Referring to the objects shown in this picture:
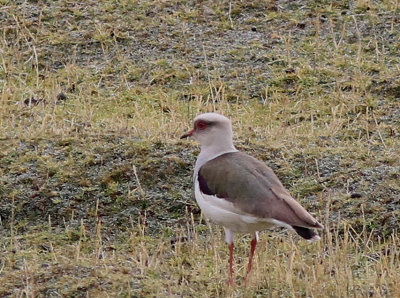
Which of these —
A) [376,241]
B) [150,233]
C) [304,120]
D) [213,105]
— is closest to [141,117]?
[213,105]

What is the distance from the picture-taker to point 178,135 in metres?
9.87

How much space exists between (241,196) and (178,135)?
9.48ft

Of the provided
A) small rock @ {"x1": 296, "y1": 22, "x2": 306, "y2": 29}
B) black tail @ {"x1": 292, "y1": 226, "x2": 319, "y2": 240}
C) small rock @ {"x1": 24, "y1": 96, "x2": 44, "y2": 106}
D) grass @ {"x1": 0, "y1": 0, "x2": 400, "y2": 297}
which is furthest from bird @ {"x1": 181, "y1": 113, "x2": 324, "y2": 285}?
small rock @ {"x1": 296, "y1": 22, "x2": 306, "y2": 29}

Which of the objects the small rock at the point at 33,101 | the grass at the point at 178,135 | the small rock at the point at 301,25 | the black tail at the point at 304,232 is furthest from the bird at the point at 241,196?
the small rock at the point at 301,25

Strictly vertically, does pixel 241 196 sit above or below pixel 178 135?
above

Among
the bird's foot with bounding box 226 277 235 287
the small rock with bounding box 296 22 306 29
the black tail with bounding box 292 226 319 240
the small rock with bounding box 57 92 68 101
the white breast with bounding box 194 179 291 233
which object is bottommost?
the small rock with bounding box 57 92 68 101

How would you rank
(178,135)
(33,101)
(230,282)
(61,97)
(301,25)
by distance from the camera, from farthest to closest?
(301,25), (61,97), (33,101), (178,135), (230,282)

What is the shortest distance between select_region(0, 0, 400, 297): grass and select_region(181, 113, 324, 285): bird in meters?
0.37

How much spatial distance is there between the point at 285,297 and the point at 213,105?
4.33 m

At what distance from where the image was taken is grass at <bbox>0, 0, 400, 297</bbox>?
7.34 metres

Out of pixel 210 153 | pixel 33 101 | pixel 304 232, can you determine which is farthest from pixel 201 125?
pixel 33 101

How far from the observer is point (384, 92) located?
11.4 m

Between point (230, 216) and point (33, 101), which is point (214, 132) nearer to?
point (230, 216)

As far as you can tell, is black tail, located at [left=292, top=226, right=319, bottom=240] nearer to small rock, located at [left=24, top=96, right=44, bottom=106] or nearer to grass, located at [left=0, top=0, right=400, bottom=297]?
grass, located at [left=0, top=0, right=400, bottom=297]
